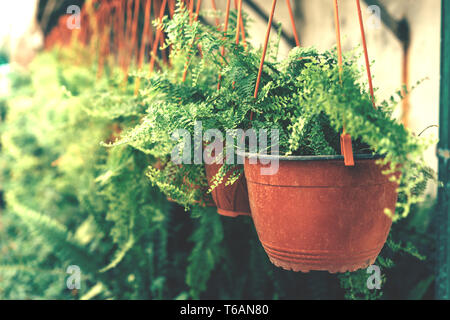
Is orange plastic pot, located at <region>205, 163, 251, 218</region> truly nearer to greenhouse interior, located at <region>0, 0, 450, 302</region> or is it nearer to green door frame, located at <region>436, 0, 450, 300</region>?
greenhouse interior, located at <region>0, 0, 450, 302</region>

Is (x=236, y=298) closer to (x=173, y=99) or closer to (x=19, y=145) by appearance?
(x=173, y=99)

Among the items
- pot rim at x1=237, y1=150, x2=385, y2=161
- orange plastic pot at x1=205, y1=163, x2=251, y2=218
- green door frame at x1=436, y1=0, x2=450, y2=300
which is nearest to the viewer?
pot rim at x1=237, y1=150, x2=385, y2=161

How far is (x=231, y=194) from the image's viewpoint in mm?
818

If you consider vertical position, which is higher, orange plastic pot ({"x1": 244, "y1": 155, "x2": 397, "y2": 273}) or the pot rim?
the pot rim

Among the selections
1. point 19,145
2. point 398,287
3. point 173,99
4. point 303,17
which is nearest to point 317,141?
point 173,99

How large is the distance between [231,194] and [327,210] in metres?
0.26

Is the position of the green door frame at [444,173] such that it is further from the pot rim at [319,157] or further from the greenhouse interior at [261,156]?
the pot rim at [319,157]

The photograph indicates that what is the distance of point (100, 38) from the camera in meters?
1.98

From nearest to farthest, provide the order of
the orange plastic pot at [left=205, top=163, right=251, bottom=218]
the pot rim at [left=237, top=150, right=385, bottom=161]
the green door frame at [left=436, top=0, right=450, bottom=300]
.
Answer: the pot rim at [left=237, top=150, right=385, bottom=161] < the orange plastic pot at [left=205, top=163, right=251, bottom=218] < the green door frame at [left=436, top=0, right=450, bottom=300]

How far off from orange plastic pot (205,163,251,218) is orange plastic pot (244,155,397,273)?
0.48 feet

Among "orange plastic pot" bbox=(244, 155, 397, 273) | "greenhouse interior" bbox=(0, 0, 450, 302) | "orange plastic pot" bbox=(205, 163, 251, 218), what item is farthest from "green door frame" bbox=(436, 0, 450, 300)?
"orange plastic pot" bbox=(205, 163, 251, 218)

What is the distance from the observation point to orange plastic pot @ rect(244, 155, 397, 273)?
23.5 inches

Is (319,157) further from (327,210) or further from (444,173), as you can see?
(444,173)

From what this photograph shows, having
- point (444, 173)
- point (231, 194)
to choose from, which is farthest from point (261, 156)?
point (444, 173)
